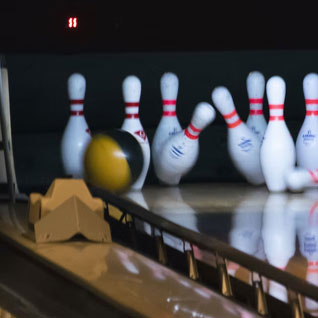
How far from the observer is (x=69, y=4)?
14.0 feet

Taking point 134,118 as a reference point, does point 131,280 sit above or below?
below

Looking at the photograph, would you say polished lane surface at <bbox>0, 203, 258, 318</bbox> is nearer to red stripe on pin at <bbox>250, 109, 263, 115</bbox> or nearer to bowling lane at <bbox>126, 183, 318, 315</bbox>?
bowling lane at <bbox>126, 183, 318, 315</bbox>

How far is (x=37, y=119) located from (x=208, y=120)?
752mm

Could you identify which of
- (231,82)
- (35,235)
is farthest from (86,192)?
(231,82)

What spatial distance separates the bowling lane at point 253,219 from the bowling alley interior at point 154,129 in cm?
1

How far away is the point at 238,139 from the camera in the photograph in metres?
4.55

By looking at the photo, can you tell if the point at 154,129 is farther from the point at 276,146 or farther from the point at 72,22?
the point at 72,22

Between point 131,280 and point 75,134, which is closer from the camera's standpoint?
point 131,280

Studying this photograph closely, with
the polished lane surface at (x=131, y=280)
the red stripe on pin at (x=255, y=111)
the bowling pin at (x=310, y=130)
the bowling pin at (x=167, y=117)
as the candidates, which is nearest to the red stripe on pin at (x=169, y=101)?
the bowling pin at (x=167, y=117)

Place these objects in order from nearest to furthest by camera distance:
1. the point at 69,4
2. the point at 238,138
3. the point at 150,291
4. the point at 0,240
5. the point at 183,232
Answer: the point at 150,291 → the point at 183,232 → the point at 0,240 → the point at 69,4 → the point at 238,138

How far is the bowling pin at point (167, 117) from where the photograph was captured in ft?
15.1

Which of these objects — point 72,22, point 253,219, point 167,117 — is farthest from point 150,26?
point 253,219

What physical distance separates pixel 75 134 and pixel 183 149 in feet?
1.51

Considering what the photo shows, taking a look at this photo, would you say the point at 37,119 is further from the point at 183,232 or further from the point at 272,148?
the point at 183,232
